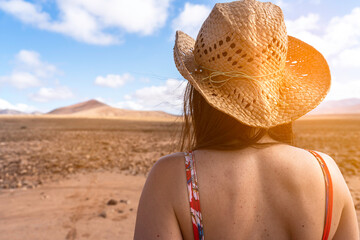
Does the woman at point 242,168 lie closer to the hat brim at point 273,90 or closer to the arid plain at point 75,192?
the hat brim at point 273,90

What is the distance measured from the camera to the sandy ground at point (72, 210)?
3898 millimetres

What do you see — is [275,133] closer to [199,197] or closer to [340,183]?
[340,183]

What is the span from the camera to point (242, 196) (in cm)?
115

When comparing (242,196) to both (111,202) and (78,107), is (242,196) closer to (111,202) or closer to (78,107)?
(111,202)

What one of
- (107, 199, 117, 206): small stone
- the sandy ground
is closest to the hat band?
the sandy ground

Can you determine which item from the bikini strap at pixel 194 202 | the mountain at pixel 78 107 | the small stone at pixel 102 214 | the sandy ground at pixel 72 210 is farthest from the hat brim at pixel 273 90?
the mountain at pixel 78 107

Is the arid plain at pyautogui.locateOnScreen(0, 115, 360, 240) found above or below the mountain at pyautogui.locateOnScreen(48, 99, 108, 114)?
below

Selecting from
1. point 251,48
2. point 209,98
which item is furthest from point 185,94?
point 251,48

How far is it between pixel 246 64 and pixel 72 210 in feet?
14.3

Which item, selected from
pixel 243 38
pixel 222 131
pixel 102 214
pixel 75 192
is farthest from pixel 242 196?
pixel 75 192

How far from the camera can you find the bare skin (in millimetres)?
1142

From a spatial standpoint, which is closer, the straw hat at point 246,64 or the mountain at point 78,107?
the straw hat at point 246,64

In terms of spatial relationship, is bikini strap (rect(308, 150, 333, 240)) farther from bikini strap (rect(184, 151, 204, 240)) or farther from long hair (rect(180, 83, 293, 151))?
bikini strap (rect(184, 151, 204, 240))

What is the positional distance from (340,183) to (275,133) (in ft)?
1.15
